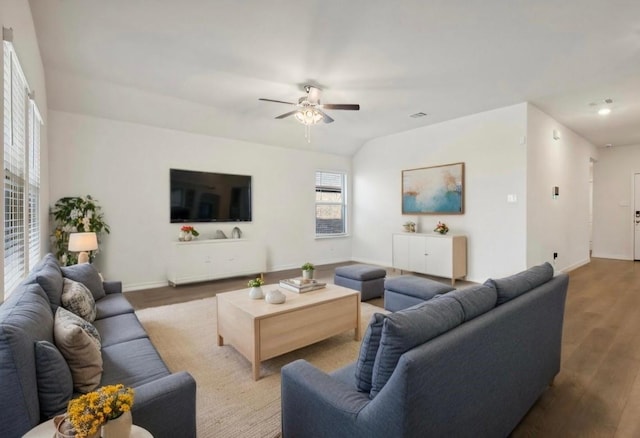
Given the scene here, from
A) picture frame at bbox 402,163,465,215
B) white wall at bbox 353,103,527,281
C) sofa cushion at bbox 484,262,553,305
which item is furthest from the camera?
picture frame at bbox 402,163,465,215

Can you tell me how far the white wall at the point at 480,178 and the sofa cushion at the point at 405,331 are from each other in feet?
14.0

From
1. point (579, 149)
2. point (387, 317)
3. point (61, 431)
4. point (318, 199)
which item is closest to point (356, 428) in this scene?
point (387, 317)

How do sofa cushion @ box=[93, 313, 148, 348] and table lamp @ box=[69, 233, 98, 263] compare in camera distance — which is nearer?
sofa cushion @ box=[93, 313, 148, 348]

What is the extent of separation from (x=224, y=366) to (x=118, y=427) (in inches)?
64.4

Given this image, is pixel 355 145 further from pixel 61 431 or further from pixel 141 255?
pixel 61 431

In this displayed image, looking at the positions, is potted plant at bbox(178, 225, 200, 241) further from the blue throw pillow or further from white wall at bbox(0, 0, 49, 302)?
the blue throw pillow

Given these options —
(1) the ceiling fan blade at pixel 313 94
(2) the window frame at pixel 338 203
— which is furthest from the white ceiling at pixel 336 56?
(2) the window frame at pixel 338 203

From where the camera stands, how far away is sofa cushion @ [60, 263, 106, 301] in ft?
9.02

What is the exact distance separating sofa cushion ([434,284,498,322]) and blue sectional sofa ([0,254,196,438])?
4.14 feet

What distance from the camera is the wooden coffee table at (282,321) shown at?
236cm

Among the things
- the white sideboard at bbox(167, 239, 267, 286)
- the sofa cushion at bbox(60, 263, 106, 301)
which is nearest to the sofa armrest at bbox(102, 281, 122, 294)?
the sofa cushion at bbox(60, 263, 106, 301)

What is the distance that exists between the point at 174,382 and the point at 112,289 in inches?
95.4

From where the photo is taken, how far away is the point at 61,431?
958mm

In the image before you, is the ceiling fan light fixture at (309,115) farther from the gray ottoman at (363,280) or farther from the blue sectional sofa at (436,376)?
the blue sectional sofa at (436,376)
